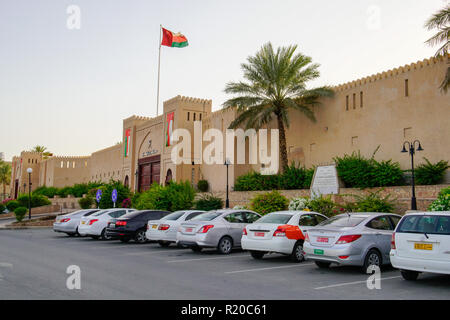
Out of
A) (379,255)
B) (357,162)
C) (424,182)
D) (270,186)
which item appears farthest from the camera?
(270,186)

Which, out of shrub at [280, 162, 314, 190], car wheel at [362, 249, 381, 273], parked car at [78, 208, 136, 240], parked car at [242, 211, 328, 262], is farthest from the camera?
shrub at [280, 162, 314, 190]

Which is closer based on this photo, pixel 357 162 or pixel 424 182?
pixel 424 182

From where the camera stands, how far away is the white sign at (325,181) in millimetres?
22438

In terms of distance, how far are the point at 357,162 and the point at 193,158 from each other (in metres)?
17.5

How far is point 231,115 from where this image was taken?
32.9 m

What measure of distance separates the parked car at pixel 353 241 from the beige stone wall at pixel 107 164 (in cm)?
4106

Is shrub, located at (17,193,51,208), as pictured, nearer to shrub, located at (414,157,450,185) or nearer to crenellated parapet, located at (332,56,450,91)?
crenellated parapet, located at (332,56,450,91)

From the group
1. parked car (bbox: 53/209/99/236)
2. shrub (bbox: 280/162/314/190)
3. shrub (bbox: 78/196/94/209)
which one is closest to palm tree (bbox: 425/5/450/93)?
shrub (bbox: 280/162/314/190)

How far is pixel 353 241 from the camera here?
9867 millimetres

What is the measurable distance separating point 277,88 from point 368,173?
7934 mm

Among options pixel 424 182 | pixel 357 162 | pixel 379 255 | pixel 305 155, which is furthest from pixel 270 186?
pixel 379 255

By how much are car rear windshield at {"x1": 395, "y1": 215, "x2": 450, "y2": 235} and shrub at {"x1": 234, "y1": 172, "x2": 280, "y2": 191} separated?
57.1ft

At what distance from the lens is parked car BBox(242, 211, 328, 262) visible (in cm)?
1177

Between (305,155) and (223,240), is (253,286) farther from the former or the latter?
(305,155)
